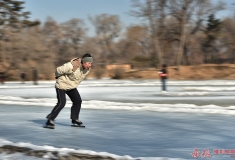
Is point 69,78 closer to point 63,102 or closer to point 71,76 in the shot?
point 71,76

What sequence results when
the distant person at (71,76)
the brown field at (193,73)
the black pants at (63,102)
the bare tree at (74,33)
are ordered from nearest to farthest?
the distant person at (71,76) → the black pants at (63,102) → the brown field at (193,73) → the bare tree at (74,33)

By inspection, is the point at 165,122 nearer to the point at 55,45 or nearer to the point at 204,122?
the point at 204,122

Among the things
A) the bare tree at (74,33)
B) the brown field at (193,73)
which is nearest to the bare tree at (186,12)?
the brown field at (193,73)

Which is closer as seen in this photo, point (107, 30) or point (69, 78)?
point (69, 78)

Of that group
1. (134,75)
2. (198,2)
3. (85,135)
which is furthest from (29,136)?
(198,2)

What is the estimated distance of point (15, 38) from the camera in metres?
52.6

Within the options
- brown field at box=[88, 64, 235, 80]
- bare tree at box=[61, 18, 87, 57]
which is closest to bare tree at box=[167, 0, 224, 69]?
brown field at box=[88, 64, 235, 80]

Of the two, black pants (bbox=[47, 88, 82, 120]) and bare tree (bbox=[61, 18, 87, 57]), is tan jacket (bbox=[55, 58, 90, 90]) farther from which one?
bare tree (bbox=[61, 18, 87, 57])

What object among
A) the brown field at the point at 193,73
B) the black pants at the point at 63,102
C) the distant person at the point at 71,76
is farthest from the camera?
the brown field at the point at 193,73

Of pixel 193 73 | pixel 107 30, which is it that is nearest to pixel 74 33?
pixel 107 30

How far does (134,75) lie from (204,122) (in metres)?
42.1

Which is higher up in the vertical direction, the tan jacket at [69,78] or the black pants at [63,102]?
the tan jacket at [69,78]

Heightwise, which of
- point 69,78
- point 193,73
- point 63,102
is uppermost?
point 69,78

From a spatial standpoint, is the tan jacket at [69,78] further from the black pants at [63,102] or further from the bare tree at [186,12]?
the bare tree at [186,12]
